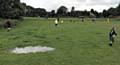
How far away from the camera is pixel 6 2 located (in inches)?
3155

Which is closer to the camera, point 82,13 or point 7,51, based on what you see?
point 7,51

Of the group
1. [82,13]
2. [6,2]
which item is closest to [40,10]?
[82,13]

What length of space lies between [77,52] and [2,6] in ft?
171

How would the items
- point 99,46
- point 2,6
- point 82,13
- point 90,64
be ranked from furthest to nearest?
point 82,13 < point 2,6 < point 99,46 < point 90,64

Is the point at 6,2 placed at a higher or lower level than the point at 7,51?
higher

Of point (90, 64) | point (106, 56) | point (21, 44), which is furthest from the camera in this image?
point (21, 44)

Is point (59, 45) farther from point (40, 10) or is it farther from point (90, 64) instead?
point (40, 10)

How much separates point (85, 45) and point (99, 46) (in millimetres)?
1504

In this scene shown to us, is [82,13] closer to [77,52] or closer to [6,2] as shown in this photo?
[6,2]

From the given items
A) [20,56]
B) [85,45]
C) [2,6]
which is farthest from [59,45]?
[2,6]

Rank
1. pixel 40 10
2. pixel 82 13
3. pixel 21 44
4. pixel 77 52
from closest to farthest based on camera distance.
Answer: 1. pixel 77 52
2. pixel 21 44
3. pixel 82 13
4. pixel 40 10

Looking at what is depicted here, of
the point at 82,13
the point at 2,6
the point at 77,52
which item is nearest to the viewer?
the point at 77,52

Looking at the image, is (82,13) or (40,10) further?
(40,10)

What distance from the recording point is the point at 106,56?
2717 centimetres
